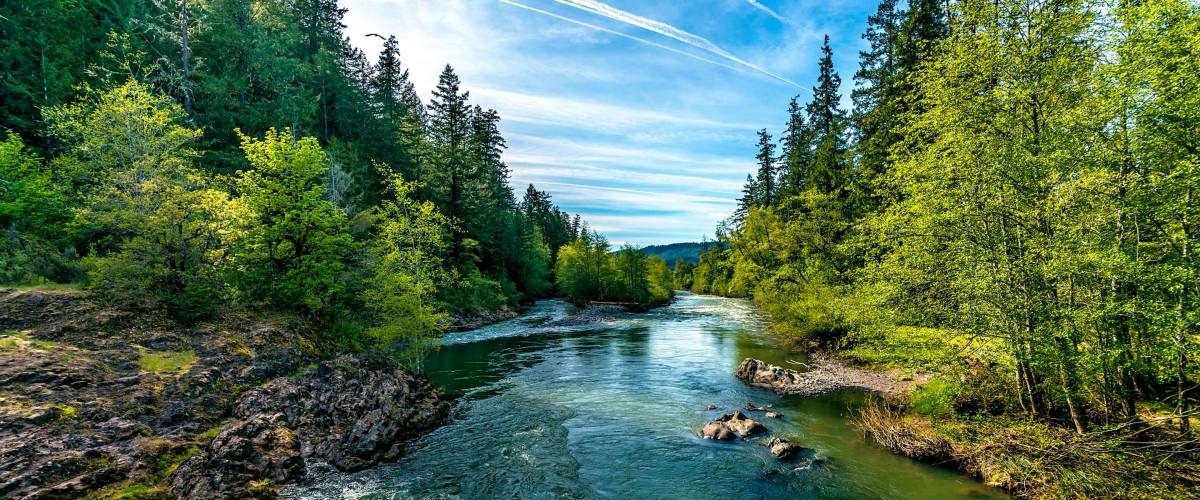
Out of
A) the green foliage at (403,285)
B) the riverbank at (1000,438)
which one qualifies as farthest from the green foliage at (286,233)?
the riverbank at (1000,438)

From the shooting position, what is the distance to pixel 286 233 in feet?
61.9

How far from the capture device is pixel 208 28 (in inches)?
1219

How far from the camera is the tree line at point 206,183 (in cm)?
1559

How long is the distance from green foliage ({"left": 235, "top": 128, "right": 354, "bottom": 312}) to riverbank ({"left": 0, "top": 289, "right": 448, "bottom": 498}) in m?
2.09

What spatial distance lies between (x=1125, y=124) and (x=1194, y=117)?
4.36ft

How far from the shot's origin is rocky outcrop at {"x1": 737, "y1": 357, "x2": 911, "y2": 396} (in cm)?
1914

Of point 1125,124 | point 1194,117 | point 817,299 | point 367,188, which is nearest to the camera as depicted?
point 1194,117

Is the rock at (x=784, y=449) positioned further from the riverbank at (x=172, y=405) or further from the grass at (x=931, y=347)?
the riverbank at (x=172, y=405)

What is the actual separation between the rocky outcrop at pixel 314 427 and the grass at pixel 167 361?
1971mm

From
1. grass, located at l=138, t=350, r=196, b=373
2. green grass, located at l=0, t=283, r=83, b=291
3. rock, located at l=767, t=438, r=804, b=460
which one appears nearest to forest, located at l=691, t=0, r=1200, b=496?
rock, located at l=767, t=438, r=804, b=460

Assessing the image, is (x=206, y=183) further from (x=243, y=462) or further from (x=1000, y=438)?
(x=1000, y=438)

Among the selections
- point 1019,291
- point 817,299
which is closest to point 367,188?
point 817,299

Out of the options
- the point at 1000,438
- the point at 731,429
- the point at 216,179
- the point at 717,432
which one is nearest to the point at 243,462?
the point at 717,432

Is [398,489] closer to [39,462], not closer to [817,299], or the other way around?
[39,462]
